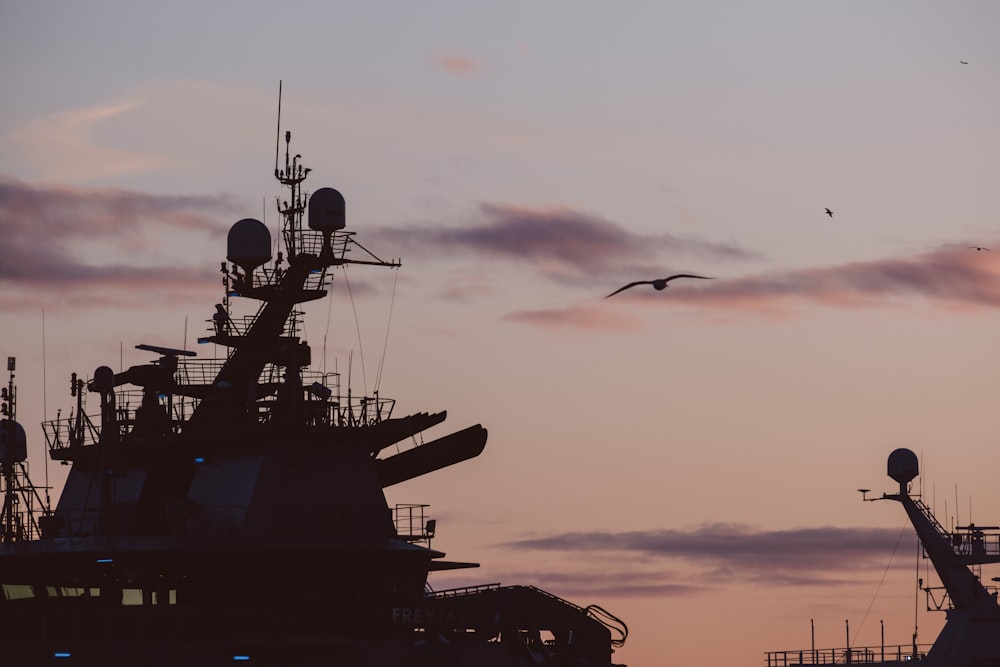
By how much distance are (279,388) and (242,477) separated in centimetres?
419

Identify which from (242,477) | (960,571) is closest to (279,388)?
(242,477)

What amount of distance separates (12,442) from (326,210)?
19066 millimetres

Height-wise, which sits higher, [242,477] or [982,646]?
[242,477]

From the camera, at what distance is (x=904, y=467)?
107 meters

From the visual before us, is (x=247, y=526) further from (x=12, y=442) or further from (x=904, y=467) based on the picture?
(x=904, y=467)

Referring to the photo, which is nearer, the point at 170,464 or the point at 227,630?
the point at 227,630

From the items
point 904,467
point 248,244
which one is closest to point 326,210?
point 248,244

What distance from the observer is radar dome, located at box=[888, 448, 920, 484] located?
350 ft

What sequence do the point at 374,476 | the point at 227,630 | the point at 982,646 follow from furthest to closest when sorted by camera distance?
the point at 982,646 < the point at 374,476 < the point at 227,630

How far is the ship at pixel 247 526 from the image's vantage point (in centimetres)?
7719

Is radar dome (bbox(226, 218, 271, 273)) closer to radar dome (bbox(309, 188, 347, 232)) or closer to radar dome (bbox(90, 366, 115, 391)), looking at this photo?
radar dome (bbox(309, 188, 347, 232))

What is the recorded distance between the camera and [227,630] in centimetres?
7656

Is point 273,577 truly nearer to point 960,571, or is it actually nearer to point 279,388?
point 279,388

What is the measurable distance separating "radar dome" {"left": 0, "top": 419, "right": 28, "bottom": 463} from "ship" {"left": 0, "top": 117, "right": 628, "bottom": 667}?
3528mm
